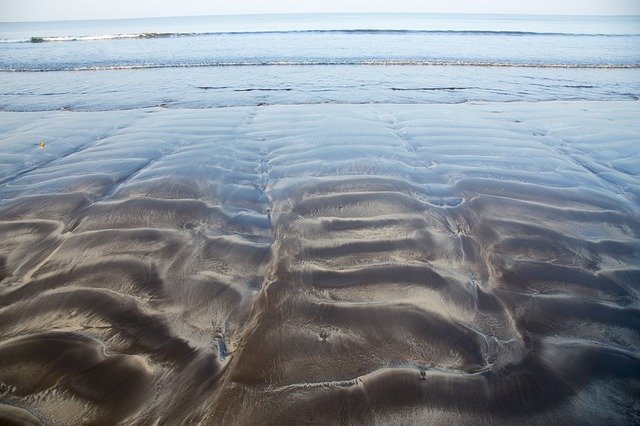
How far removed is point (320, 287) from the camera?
9.78 ft

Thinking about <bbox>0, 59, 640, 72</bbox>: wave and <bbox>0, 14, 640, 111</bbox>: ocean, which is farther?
<bbox>0, 59, 640, 72</bbox>: wave

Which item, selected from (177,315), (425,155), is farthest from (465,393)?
(425,155)

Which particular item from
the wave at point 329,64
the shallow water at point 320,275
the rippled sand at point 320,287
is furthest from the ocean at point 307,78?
the rippled sand at point 320,287

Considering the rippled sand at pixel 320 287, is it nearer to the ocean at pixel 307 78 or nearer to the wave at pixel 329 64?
the ocean at pixel 307 78

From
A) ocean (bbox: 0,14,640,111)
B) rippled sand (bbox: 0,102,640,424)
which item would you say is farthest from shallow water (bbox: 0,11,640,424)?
ocean (bbox: 0,14,640,111)

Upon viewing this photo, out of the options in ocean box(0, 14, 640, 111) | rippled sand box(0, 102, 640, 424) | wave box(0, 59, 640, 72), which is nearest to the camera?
rippled sand box(0, 102, 640, 424)

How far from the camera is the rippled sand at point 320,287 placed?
2.10m

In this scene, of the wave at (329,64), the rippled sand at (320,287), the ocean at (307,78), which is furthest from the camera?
the wave at (329,64)

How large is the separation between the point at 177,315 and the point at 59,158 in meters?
5.08

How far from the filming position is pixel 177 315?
269 cm

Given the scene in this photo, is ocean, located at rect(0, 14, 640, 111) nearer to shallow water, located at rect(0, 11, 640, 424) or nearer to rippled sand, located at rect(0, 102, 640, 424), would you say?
shallow water, located at rect(0, 11, 640, 424)

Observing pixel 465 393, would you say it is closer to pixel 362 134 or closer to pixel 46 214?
pixel 46 214

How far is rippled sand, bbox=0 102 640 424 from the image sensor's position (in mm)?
2100

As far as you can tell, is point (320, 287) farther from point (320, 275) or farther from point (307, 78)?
point (307, 78)
